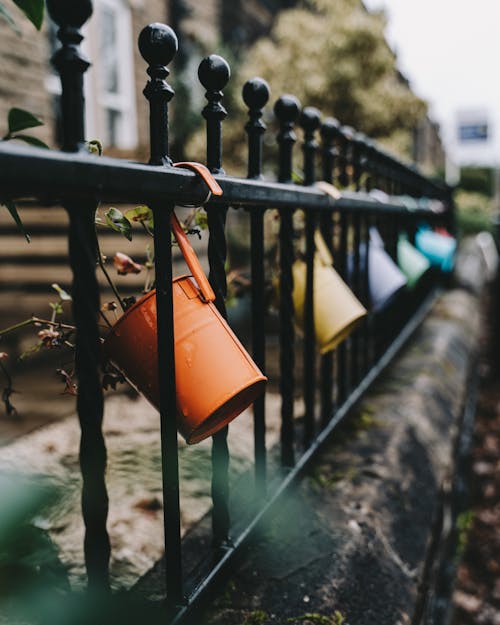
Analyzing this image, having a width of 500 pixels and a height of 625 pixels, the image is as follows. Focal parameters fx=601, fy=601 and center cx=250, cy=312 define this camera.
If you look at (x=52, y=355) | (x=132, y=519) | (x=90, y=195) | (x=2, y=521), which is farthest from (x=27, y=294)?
(x=90, y=195)

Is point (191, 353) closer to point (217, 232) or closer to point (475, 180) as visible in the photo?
point (217, 232)

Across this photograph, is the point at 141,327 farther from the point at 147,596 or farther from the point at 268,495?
the point at 268,495

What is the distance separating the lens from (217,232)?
1017 mm

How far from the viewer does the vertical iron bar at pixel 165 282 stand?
0.80 meters

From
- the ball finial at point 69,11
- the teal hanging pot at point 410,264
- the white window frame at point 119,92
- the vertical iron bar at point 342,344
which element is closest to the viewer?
the ball finial at point 69,11

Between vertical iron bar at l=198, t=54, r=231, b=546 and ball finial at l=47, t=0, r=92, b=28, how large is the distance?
323 millimetres

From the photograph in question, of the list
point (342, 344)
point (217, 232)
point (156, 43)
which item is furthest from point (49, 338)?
point (342, 344)

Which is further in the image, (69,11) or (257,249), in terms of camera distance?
(257,249)

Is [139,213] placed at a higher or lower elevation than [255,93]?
lower

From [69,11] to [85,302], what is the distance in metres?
0.32

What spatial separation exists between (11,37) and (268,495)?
430 cm

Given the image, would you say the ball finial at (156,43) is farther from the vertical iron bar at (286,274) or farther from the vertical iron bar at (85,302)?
the vertical iron bar at (286,274)

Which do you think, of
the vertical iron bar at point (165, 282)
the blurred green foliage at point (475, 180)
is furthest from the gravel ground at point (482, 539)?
the blurred green foliage at point (475, 180)

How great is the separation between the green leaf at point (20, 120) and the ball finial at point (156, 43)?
17 centimetres
